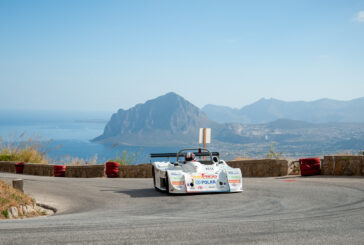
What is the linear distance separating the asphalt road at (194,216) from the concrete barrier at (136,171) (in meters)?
4.48

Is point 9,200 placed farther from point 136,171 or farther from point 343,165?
point 343,165

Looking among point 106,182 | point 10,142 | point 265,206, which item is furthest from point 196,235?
point 10,142

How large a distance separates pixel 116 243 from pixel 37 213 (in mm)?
6690

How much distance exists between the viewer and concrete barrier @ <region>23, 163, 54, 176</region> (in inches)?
974

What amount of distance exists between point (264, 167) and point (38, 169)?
45.1 ft

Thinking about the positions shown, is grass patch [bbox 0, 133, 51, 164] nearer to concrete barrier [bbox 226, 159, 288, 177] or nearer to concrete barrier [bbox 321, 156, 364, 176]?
concrete barrier [bbox 226, 159, 288, 177]

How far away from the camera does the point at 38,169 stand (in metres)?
25.1

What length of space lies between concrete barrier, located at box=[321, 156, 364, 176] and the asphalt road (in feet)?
8.47

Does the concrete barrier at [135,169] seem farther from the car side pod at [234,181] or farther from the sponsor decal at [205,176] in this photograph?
the sponsor decal at [205,176]

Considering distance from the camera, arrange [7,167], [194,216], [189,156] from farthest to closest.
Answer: [7,167], [189,156], [194,216]

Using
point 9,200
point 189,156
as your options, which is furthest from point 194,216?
point 189,156

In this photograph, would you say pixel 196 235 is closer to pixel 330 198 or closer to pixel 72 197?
pixel 330 198

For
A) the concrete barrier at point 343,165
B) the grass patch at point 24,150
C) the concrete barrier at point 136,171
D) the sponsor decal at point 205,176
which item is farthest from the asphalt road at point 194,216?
the grass patch at point 24,150

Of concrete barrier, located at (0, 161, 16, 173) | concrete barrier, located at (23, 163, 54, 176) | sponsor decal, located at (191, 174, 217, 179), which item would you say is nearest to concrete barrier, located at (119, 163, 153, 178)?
concrete barrier, located at (23, 163, 54, 176)
